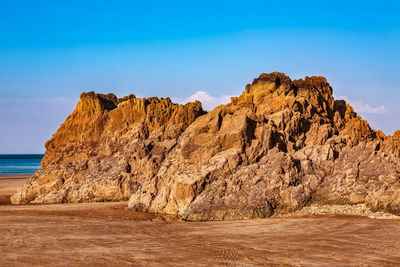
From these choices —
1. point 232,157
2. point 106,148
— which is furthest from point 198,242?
point 106,148

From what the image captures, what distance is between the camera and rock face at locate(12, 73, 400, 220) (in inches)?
674

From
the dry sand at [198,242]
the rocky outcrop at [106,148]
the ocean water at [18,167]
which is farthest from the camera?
the ocean water at [18,167]

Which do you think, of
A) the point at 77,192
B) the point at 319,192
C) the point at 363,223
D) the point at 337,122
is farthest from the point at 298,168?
the point at 77,192

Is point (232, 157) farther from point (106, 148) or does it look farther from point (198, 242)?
point (106, 148)

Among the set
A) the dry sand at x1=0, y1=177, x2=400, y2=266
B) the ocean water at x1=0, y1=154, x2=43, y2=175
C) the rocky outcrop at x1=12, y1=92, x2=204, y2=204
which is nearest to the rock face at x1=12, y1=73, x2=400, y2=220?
the rocky outcrop at x1=12, y1=92, x2=204, y2=204

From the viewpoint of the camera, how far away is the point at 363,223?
14.3 meters

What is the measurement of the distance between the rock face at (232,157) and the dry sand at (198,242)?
1468mm

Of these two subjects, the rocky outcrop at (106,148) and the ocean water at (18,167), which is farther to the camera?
the ocean water at (18,167)

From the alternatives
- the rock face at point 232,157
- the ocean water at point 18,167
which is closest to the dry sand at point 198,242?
the rock face at point 232,157

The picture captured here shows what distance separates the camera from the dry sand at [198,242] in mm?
10148

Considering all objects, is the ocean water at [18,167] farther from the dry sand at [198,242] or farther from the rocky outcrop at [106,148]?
the dry sand at [198,242]

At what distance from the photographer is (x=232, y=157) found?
1936cm

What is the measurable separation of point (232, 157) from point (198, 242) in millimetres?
7439

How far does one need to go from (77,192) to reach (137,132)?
20.3ft
